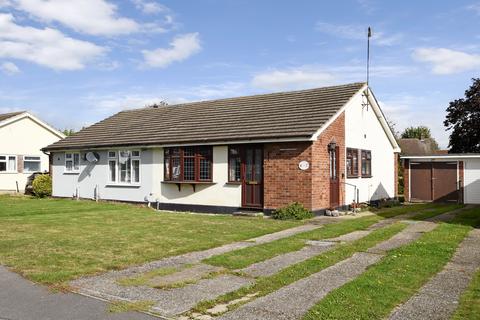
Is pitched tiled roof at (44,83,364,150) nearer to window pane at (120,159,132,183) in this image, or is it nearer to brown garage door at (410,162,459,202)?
window pane at (120,159,132,183)

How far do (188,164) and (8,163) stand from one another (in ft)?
61.0

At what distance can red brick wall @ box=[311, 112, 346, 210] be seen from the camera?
16.7m

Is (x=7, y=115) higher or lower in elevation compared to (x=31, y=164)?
higher

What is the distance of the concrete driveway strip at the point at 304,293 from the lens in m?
5.73

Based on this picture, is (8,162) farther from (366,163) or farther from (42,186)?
(366,163)

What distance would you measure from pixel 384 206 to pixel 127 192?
1200cm

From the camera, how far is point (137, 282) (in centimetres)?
Answer: 733

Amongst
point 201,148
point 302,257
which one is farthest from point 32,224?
point 302,257

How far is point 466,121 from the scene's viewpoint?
42.8m

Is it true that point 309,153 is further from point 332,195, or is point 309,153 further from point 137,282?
point 137,282

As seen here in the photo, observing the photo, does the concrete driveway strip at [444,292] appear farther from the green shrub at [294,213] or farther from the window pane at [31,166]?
the window pane at [31,166]

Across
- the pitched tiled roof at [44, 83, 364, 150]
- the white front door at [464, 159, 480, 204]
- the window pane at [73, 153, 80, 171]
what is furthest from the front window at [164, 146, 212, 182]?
the white front door at [464, 159, 480, 204]

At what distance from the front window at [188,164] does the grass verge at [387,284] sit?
9928mm

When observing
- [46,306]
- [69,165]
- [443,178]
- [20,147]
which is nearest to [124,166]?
[69,165]
